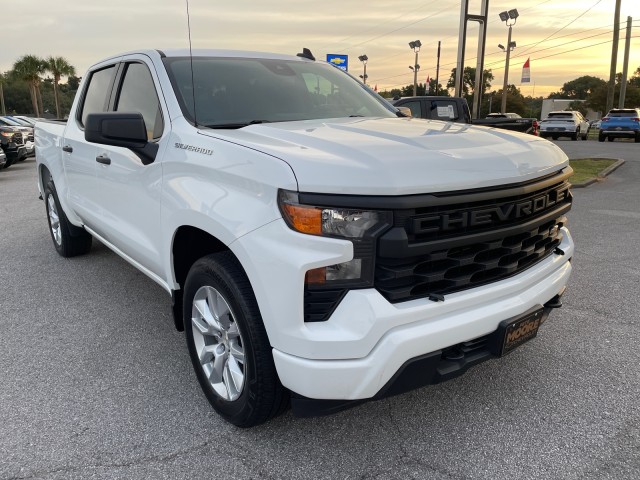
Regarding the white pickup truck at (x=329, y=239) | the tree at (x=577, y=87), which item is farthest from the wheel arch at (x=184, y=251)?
the tree at (x=577, y=87)

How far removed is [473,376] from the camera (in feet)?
10.1

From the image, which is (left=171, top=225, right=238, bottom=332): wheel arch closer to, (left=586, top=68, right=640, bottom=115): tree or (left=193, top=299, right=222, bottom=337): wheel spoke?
(left=193, top=299, right=222, bottom=337): wheel spoke

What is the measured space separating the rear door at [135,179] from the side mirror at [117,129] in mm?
133

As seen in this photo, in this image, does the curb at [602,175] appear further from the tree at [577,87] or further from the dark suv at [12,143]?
the tree at [577,87]

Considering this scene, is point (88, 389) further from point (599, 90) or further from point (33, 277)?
point (599, 90)

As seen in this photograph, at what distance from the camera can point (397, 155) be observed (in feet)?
7.14

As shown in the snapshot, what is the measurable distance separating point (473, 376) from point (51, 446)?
226cm

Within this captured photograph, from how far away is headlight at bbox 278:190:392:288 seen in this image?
2.01m

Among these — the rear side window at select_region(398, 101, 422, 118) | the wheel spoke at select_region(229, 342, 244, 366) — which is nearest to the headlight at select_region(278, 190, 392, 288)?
the wheel spoke at select_region(229, 342, 244, 366)

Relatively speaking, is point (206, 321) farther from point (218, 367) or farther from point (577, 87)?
point (577, 87)

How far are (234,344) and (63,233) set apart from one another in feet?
12.2

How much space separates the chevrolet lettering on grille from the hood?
0.11m

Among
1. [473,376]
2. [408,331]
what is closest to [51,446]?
[408,331]

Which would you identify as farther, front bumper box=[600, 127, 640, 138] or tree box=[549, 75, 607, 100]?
tree box=[549, 75, 607, 100]
